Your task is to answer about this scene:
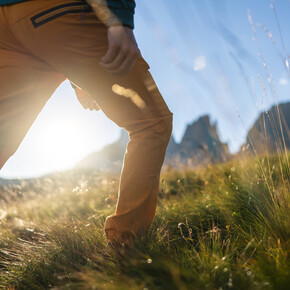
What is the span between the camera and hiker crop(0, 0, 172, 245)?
104 cm

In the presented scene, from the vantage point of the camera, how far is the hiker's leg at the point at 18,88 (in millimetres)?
1215

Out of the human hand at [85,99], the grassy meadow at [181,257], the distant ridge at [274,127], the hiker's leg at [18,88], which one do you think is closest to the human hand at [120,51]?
the hiker's leg at [18,88]

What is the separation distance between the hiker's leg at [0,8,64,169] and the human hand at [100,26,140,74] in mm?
475

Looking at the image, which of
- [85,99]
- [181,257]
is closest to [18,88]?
[85,99]

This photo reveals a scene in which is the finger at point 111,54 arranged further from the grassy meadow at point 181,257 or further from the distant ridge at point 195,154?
the distant ridge at point 195,154

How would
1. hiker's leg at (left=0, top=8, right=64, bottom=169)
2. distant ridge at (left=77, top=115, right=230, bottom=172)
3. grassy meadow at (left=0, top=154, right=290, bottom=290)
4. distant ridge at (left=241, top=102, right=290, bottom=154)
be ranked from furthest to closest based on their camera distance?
distant ridge at (left=77, top=115, right=230, bottom=172) < distant ridge at (left=241, top=102, right=290, bottom=154) < hiker's leg at (left=0, top=8, right=64, bottom=169) < grassy meadow at (left=0, top=154, right=290, bottom=290)

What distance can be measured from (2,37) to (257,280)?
5.08 feet

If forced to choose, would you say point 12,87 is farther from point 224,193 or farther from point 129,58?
point 224,193

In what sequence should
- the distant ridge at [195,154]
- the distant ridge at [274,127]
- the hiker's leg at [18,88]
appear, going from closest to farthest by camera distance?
the hiker's leg at [18,88] → the distant ridge at [274,127] → the distant ridge at [195,154]

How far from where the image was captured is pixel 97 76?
111 centimetres

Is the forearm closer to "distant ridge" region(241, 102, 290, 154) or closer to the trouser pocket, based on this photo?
the trouser pocket

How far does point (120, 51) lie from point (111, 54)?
0.04 m

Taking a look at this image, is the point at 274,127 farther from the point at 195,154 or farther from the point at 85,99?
the point at 195,154

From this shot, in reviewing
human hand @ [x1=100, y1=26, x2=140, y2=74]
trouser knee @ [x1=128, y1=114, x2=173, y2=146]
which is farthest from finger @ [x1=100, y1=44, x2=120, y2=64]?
trouser knee @ [x1=128, y1=114, x2=173, y2=146]
